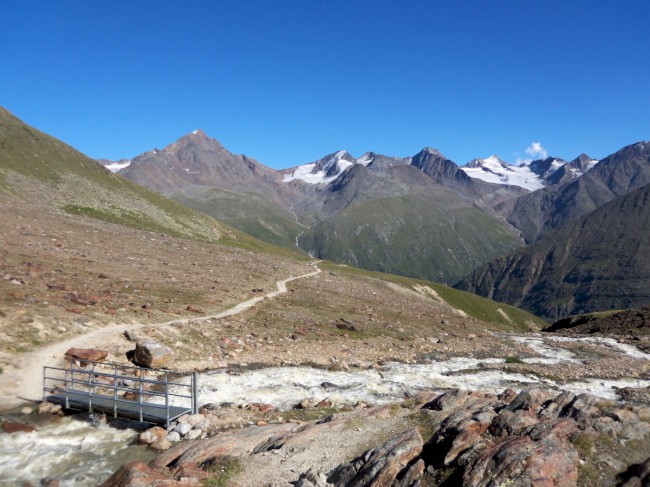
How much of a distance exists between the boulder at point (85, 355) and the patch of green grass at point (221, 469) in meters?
15.3

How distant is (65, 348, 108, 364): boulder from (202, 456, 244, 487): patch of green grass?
1529 cm

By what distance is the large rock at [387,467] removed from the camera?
14.9 meters

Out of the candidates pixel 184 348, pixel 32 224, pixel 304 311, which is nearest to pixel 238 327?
pixel 184 348

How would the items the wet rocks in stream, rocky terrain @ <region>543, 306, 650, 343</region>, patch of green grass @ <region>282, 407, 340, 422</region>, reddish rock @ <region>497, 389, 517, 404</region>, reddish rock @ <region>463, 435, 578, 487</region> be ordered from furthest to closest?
rocky terrain @ <region>543, 306, 650, 343</region>
patch of green grass @ <region>282, 407, 340, 422</region>
reddish rock @ <region>497, 389, 517, 404</region>
the wet rocks in stream
reddish rock @ <region>463, 435, 578, 487</region>

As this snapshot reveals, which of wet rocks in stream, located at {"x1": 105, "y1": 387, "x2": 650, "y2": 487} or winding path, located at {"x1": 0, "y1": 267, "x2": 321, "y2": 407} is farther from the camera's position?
winding path, located at {"x1": 0, "y1": 267, "x2": 321, "y2": 407}

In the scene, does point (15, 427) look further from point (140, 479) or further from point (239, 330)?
point (239, 330)

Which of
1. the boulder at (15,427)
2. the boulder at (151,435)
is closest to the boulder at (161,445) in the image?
the boulder at (151,435)

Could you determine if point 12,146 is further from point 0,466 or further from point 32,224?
point 0,466

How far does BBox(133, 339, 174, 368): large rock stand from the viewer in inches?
1185

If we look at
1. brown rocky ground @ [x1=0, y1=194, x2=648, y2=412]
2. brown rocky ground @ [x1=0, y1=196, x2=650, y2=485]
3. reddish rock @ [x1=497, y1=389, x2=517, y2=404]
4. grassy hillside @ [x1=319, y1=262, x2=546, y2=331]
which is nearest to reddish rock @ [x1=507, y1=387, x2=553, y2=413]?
brown rocky ground @ [x1=0, y1=196, x2=650, y2=485]

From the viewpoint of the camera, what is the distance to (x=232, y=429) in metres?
21.8

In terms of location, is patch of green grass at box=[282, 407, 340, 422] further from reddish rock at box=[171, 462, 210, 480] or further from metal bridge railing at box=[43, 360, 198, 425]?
reddish rock at box=[171, 462, 210, 480]

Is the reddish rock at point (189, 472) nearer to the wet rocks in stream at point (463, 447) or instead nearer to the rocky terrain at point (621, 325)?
the wet rocks in stream at point (463, 447)

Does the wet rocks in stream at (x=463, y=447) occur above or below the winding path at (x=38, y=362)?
below
